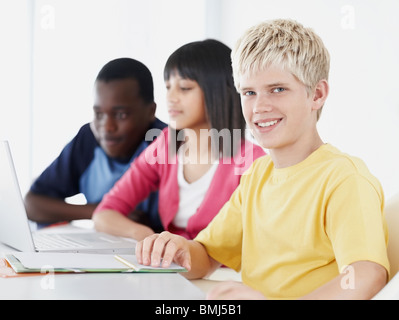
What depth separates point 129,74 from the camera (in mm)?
2023

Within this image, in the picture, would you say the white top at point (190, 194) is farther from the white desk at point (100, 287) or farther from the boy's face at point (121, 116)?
the white desk at point (100, 287)

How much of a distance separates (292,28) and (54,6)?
1.98 m

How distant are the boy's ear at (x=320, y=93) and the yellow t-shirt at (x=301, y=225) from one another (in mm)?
83

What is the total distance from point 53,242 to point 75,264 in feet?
1.18

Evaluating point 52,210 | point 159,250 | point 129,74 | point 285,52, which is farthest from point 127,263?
point 129,74

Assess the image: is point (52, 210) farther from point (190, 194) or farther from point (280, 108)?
point (280, 108)

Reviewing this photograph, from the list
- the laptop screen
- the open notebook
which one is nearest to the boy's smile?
the open notebook

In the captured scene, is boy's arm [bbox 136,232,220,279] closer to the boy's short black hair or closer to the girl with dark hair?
the girl with dark hair

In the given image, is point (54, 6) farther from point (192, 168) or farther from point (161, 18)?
point (192, 168)

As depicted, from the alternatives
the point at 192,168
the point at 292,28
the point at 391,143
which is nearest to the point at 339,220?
the point at 292,28

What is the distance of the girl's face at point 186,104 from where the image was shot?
1.59m

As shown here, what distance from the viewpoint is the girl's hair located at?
1588 mm

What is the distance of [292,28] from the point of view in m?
0.95

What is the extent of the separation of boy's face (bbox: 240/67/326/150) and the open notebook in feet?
0.92
